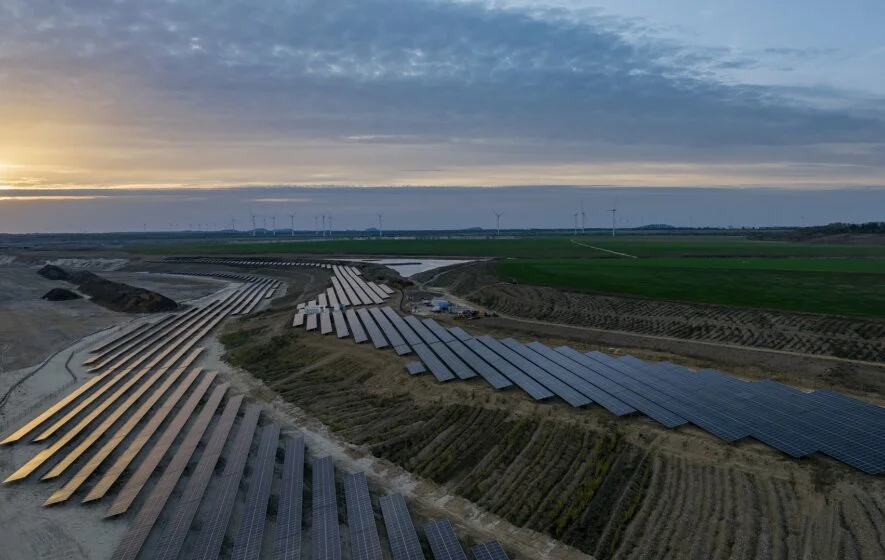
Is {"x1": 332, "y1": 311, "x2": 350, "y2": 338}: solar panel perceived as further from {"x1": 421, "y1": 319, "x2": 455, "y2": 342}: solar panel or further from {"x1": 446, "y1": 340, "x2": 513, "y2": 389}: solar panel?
{"x1": 446, "y1": 340, "x2": 513, "y2": 389}: solar panel

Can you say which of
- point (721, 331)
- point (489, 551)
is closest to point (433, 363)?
point (489, 551)

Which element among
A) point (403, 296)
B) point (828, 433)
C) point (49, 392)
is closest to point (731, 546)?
point (828, 433)

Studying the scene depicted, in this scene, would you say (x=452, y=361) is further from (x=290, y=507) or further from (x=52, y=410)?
(x=52, y=410)

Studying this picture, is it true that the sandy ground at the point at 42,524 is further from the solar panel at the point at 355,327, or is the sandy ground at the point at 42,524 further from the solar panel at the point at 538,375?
the solar panel at the point at 355,327

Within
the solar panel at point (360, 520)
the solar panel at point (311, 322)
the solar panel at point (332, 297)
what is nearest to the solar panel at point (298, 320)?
the solar panel at point (311, 322)

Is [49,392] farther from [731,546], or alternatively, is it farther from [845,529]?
[845,529]

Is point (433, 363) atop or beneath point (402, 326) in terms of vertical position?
beneath

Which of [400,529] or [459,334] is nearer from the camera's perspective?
[400,529]
